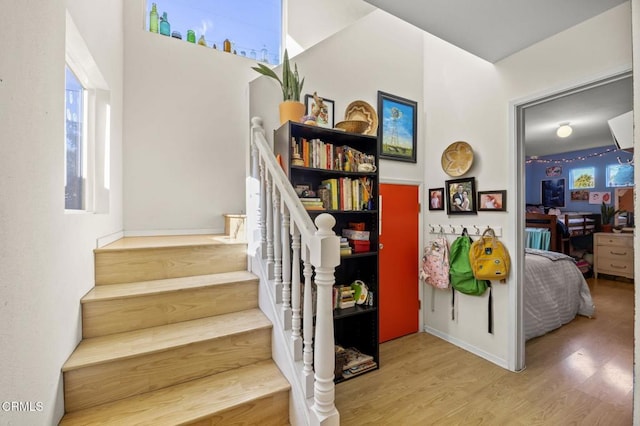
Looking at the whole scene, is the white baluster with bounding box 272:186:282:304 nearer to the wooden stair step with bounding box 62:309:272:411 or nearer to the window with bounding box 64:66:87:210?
the wooden stair step with bounding box 62:309:272:411

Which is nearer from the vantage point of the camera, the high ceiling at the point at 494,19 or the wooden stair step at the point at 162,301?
the wooden stair step at the point at 162,301

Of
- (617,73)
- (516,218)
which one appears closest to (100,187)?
(516,218)

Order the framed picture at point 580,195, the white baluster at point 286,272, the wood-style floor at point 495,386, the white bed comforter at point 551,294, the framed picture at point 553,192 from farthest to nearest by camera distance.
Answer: the framed picture at point 553,192 < the framed picture at point 580,195 < the white bed comforter at point 551,294 < the wood-style floor at point 495,386 < the white baluster at point 286,272

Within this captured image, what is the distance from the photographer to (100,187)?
6.66 ft

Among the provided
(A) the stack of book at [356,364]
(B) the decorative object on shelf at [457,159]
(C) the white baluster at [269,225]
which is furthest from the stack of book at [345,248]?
(B) the decorative object on shelf at [457,159]

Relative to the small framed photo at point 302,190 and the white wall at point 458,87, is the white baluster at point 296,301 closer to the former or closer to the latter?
the small framed photo at point 302,190

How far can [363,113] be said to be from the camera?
2.62m

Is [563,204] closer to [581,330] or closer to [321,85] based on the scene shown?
[581,330]

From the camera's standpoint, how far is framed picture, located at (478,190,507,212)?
2.32 meters

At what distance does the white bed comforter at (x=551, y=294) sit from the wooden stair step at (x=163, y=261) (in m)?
2.80

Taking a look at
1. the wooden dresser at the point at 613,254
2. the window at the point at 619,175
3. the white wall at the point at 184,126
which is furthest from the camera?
the window at the point at 619,175

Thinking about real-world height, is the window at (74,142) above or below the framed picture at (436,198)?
above

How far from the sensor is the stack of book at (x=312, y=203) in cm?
201

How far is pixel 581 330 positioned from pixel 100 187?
15.6 ft
